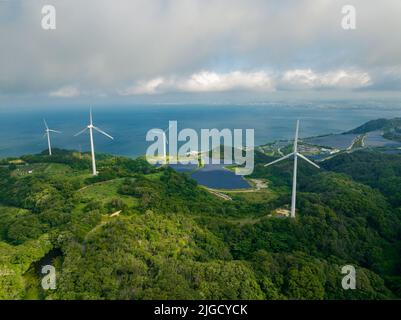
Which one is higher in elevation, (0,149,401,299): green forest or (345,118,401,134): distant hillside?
(345,118,401,134): distant hillside

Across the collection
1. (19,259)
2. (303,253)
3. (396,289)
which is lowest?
(396,289)

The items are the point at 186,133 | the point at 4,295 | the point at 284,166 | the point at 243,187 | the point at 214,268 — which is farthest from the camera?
the point at 186,133

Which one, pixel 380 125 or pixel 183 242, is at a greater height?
pixel 380 125

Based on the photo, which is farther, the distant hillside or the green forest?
the distant hillside

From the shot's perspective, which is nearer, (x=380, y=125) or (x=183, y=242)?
(x=183, y=242)

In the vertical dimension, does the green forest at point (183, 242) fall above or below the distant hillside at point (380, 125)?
below

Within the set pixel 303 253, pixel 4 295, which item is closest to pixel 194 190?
pixel 303 253

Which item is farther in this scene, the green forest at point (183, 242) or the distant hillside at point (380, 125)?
the distant hillside at point (380, 125)

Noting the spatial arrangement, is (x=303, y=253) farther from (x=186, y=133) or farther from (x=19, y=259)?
(x=186, y=133)
